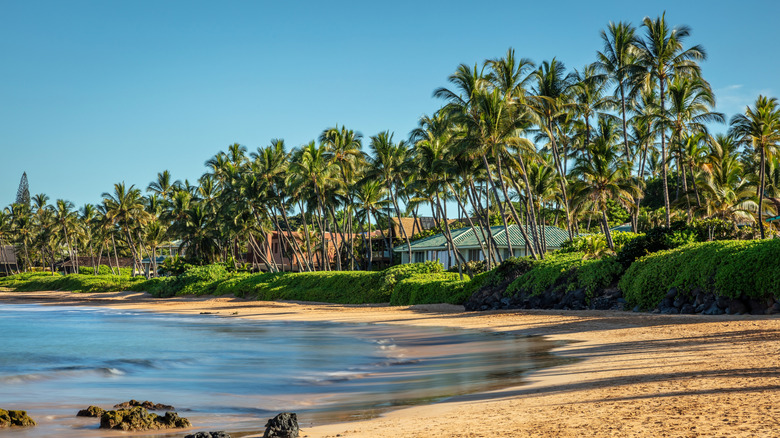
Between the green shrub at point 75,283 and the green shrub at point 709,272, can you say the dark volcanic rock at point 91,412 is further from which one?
the green shrub at point 75,283

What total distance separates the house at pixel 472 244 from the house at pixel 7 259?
7683 cm

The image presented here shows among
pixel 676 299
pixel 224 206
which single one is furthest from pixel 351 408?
pixel 224 206

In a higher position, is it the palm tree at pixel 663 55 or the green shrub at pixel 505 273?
the palm tree at pixel 663 55

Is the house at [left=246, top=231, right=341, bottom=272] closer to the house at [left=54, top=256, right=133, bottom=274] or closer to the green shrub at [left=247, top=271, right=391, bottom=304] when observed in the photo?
the green shrub at [left=247, top=271, right=391, bottom=304]

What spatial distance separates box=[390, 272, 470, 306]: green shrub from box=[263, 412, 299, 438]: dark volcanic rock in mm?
22012

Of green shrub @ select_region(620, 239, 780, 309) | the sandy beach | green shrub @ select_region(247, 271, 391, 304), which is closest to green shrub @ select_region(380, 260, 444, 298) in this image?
green shrub @ select_region(247, 271, 391, 304)

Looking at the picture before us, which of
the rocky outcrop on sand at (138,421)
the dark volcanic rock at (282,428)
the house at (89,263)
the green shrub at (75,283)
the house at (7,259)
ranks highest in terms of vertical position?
the house at (7,259)

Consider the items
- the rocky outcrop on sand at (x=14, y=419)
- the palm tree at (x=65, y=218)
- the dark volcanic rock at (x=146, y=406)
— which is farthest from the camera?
the palm tree at (x=65, y=218)

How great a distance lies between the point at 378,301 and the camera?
3319cm

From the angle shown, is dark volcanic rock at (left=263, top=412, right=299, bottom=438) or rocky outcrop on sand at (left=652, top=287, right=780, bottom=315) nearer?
dark volcanic rock at (left=263, top=412, right=299, bottom=438)

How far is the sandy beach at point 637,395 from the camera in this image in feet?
16.9

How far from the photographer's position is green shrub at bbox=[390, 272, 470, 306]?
92.6ft

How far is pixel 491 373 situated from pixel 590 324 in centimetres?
825

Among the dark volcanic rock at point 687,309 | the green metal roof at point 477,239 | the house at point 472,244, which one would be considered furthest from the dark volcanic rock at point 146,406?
the green metal roof at point 477,239
